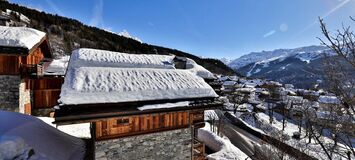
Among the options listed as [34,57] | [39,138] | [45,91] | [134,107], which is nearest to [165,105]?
[134,107]

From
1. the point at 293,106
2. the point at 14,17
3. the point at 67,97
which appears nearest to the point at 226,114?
the point at 293,106

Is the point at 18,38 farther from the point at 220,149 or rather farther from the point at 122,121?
the point at 220,149

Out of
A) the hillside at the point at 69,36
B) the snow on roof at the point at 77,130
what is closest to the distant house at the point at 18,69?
the snow on roof at the point at 77,130

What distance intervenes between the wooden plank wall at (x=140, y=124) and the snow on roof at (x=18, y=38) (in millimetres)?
9334

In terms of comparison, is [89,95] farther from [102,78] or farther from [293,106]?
[293,106]

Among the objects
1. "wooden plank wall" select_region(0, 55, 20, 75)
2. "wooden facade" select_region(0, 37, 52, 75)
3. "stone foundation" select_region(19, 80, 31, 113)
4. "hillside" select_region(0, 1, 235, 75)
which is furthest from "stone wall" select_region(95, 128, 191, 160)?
"hillside" select_region(0, 1, 235, 75)

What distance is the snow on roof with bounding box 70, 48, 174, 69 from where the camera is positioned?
397 inches

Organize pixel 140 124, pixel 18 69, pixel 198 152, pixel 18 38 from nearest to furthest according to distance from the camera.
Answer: pixel 140 124
pixel 198 152
pixel 18 38
pixel 18 69

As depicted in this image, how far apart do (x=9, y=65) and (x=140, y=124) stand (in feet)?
35.0

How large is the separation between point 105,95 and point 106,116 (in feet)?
2.48

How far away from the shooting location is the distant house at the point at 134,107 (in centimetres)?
730

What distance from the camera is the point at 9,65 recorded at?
13.7m

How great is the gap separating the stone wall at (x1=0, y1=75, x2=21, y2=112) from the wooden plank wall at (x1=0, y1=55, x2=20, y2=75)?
253 mm

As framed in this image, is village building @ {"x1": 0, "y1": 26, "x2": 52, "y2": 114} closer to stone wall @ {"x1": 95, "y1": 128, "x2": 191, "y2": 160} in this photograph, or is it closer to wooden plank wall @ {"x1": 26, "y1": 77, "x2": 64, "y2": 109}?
wooden plank wall @ {"x1": 26, "y1": 77, "x2": 64, "y2": 109}
